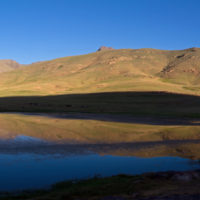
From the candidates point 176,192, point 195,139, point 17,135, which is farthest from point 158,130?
point 176,192

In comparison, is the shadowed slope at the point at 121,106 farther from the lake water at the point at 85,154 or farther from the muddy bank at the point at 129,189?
the muddy bank at the point at 129,189

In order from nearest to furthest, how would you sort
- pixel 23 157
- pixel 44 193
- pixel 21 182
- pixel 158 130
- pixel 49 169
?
pixel 44 193 → pixel 21 182 → pixel 49 169 → pixel 23 157 → pixel 158 130

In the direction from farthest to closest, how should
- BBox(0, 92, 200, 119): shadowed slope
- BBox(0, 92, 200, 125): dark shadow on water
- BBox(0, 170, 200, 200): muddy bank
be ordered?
1. BBox(0, 92, 200, 119): shadowed slope
2. BBox(0, 92, 200, 125): dark shadow on water
3. BBox(0, 170, 200, 200): muddy bank

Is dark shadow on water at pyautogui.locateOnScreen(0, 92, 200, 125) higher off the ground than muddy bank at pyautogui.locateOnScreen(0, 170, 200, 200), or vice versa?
dark shadow on water at pyautogui.locateOnScreen(0, 92, 200, 125)

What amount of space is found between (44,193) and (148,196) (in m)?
3.66

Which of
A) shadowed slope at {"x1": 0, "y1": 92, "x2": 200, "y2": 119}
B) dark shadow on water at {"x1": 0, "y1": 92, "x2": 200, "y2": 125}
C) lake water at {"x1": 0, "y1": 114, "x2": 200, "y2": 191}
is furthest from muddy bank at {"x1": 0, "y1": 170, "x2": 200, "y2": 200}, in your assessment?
shadowed slope at {"x1": 0, "y1": 92, "x2": 200, "y2": 119}

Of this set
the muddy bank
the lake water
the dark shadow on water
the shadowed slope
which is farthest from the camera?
the shadowed slope

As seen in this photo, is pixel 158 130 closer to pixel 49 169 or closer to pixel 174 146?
pixel 174 146

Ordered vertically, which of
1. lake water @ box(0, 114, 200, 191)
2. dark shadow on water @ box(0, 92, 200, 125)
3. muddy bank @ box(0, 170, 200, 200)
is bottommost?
muddy bank @ box(0, 170, 200, 200)

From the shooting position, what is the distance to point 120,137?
23.5 m

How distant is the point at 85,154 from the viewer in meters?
16.8

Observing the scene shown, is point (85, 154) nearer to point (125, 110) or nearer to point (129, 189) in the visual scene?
point (129, 189)

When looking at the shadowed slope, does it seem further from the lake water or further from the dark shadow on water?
the lake water

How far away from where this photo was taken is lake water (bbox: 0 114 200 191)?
12.4 m
